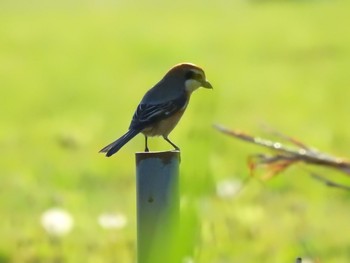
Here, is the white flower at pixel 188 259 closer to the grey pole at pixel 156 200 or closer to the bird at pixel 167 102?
the grey pole at pixel 156 200

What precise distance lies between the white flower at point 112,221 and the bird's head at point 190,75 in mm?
1831

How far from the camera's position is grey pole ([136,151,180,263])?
1.64m

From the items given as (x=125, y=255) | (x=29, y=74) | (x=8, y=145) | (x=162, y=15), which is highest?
(x=162, y=15)

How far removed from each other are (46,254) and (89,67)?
3.72 meters

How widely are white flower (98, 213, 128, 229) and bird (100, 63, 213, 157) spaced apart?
1.80m

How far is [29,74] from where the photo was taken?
25.7ft

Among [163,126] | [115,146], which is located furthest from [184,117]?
[115,146]

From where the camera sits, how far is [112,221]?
429cm

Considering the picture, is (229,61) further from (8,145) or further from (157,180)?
(157,180)

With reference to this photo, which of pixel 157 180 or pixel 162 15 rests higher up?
pixel 162 15

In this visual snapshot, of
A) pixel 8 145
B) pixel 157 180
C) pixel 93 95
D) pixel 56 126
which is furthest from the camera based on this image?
pixel 93 95

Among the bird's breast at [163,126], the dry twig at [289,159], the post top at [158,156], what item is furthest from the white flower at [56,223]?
the post top at [158,156]

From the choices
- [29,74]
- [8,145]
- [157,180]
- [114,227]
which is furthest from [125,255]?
[29,74]

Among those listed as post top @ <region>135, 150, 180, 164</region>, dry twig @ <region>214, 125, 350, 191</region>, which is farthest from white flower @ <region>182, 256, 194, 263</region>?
dry twig @ <region>214, 125, 350, 191</region>
